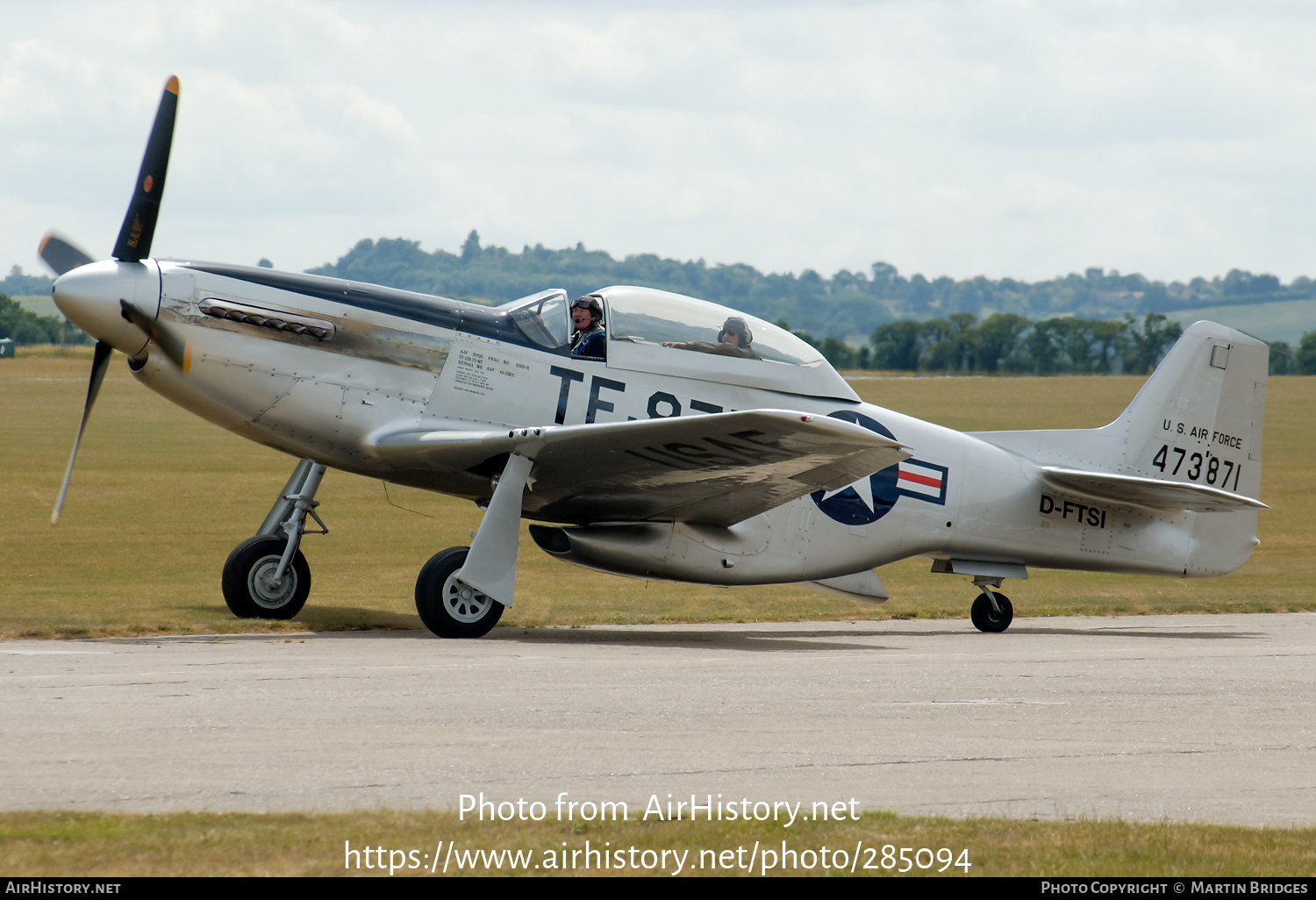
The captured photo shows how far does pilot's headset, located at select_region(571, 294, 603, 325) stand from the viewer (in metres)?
11.8

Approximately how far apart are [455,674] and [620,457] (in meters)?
2.68

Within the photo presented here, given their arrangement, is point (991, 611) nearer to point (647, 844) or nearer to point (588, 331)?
point (588, 331)

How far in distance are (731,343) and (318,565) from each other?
28.5 feet

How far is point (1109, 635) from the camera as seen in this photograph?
13.5m

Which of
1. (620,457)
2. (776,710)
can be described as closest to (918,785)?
(776,710)

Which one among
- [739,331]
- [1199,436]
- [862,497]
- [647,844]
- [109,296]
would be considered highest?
[739,331]

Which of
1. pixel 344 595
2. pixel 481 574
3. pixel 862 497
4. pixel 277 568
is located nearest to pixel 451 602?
pixel 481 574

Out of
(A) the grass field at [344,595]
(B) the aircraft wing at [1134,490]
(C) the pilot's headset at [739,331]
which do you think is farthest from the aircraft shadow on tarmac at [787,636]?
(C) the pilot's headset at [739,331]

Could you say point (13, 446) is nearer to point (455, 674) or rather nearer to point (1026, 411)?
point (455, 674)

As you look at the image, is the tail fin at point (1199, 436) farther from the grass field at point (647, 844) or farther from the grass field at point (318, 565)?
the grass field at point (647, 844)

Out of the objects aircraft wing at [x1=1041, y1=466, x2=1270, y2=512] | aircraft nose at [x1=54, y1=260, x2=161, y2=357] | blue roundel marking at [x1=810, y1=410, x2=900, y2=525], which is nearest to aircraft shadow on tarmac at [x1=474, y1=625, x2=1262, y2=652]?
blue roundel marking at [x1=810, y1=410, x2=900, y2=525]

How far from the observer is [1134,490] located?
13391mm

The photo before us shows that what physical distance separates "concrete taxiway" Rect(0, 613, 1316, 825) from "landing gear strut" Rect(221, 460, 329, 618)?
1139 mm

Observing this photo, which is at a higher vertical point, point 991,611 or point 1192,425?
point 1192,425
